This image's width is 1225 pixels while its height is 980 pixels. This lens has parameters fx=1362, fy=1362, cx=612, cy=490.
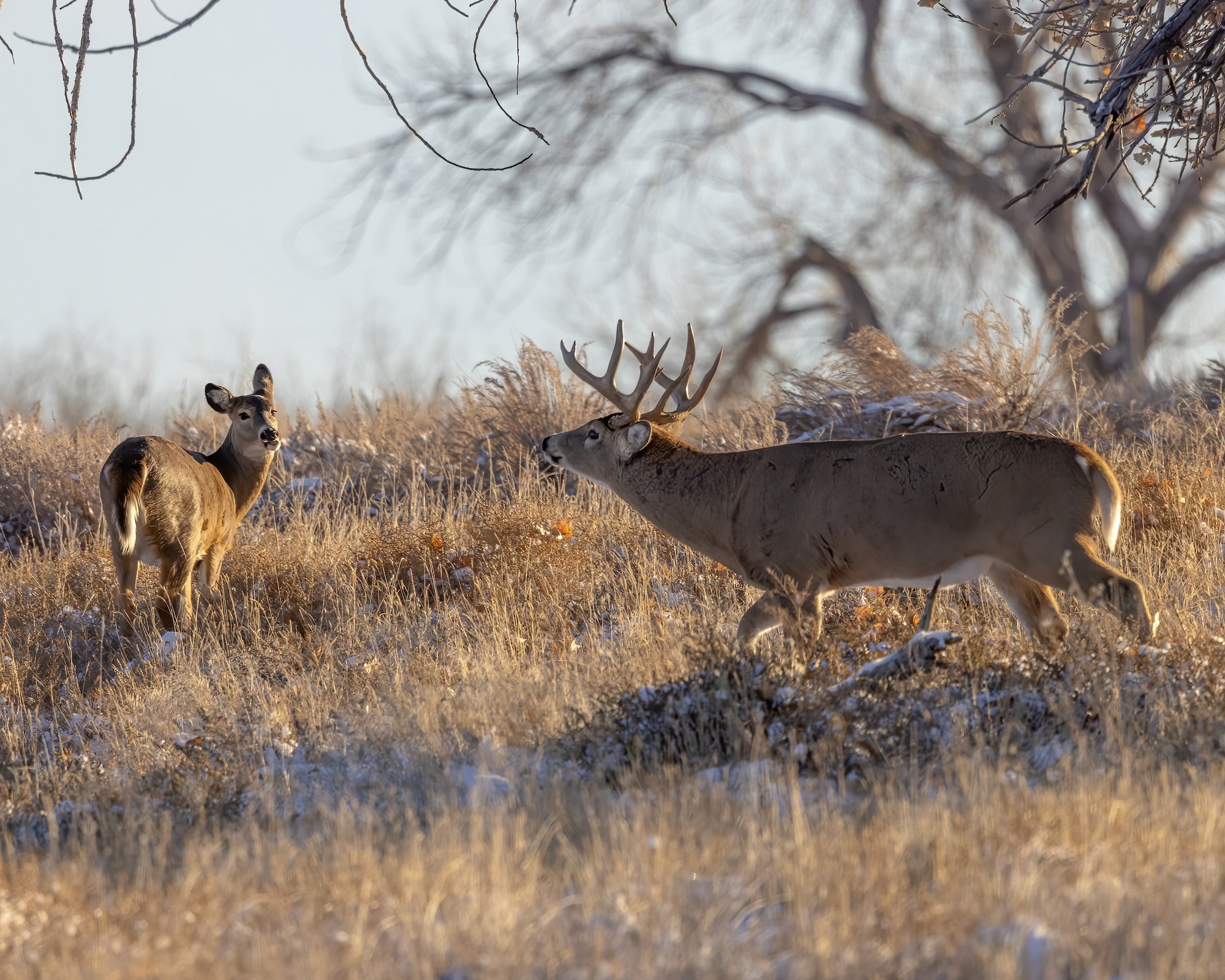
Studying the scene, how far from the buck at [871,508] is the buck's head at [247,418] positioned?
360 centimetres

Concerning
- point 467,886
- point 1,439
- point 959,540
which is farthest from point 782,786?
point 1,439

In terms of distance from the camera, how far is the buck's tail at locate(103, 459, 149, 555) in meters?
9.05

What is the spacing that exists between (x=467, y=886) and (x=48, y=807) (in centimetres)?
236

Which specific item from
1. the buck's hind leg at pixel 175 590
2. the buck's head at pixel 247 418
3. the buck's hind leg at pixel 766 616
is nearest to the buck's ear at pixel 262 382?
the buck's head at pixel 247 418

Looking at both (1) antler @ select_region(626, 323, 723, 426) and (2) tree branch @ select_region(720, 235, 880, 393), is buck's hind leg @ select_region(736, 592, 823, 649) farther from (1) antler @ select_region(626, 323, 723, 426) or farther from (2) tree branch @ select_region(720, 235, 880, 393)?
(2) tree branch @ select_region(720, 235, 880, 393)

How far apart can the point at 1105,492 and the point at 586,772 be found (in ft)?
9.42

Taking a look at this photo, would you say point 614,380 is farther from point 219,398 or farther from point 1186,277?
point 1186,277

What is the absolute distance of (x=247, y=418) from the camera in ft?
36.3

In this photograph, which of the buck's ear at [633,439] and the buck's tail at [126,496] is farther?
the buck's tail at [126,496]

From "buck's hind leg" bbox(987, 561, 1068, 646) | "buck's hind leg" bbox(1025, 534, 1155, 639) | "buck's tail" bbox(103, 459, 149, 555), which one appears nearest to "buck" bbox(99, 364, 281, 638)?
"buck's tail" bbox(103, 459, 149, 555)

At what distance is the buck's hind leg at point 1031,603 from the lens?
711cm

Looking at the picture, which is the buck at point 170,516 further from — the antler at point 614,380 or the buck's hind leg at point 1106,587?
the buck's hind leg at point 1106,587

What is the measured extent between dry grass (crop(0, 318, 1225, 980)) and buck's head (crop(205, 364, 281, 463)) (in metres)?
0.81

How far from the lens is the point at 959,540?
6.71 meters
